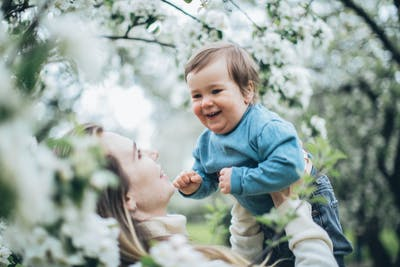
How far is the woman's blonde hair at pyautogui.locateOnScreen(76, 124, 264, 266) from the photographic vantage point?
190 centimetres

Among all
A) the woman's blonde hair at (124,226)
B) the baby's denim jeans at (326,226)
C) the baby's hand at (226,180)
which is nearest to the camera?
the woman's blonde hair at (124,226)

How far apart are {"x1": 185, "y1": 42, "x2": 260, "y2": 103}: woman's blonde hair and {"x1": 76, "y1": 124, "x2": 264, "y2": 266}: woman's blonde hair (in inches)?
21.5

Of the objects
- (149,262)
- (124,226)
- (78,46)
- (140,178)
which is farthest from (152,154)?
(78,46)

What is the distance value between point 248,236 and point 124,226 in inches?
26.8

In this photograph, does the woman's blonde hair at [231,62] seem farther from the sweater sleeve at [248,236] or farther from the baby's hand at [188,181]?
the sweater sleeve at [248,236]

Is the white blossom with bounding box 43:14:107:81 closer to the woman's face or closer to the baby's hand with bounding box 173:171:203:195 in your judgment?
the woman's face

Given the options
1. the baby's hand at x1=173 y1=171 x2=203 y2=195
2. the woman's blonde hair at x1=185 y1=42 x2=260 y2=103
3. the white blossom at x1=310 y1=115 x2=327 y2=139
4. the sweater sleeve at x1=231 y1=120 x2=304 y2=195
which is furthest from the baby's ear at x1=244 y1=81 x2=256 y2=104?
the white blossom at x1=310 y1=115 x2=327 y2=139

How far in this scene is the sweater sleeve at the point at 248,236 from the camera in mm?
2441

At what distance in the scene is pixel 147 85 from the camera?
11.1 metres

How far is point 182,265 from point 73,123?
1.66 feet

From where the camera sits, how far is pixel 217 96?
7.70 feet

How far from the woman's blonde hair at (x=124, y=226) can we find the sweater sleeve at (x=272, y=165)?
0.91 feet

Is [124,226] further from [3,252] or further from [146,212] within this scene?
[3,252]

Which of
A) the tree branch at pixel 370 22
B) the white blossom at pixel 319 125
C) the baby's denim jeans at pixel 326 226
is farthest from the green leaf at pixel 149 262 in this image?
the tree branch at pixel 370 22
